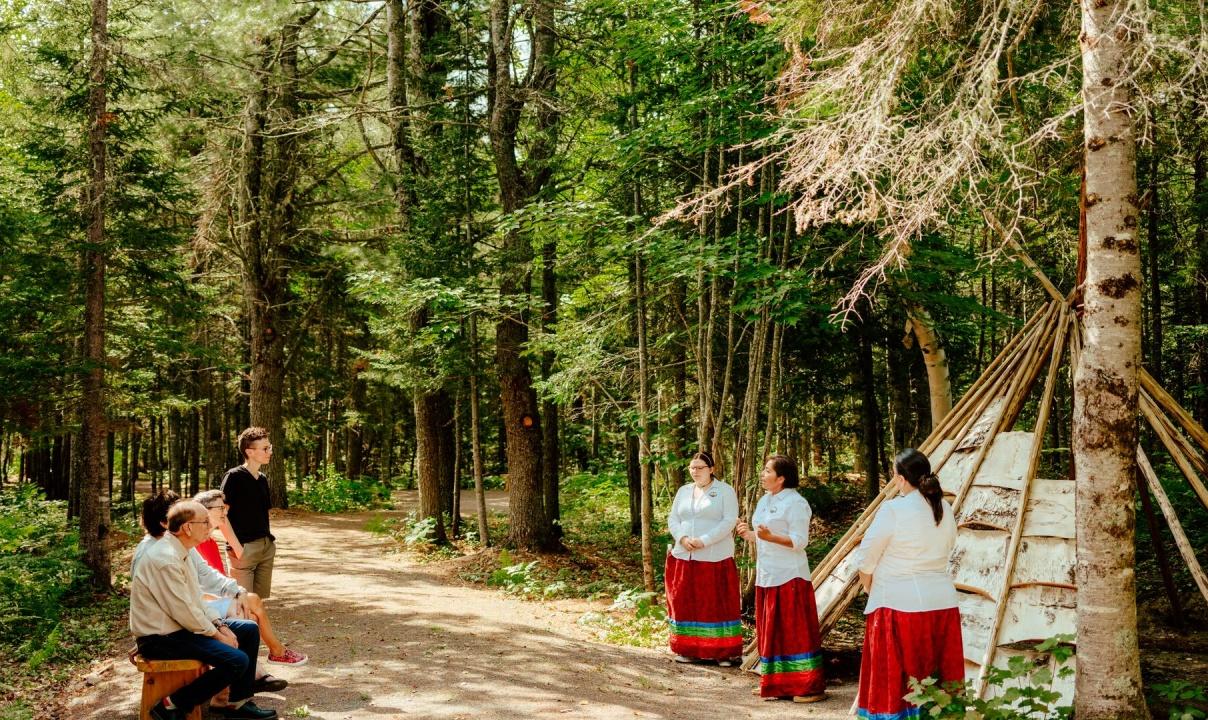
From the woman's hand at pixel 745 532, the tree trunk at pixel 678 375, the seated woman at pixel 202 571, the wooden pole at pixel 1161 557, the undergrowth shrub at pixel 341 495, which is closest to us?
the seated woman at pixel 202 571

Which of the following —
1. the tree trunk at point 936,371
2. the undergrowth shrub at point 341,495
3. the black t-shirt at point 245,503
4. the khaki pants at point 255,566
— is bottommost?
the undergrowth shrub at point 341,495

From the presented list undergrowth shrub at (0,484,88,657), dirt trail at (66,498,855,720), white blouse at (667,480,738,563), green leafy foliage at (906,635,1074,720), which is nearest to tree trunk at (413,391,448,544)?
dirt trail at (66,498,855,720)

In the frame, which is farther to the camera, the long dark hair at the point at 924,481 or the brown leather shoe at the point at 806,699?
the brown leather shoe at the point at 806,699

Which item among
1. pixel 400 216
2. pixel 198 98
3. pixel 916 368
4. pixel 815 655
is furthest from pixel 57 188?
pixel 916 368

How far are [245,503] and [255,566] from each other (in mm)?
505

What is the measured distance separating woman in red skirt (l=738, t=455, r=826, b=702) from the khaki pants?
146 inches

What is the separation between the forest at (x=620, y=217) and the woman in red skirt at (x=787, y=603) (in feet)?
5.47

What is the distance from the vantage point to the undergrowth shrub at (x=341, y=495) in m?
20.3

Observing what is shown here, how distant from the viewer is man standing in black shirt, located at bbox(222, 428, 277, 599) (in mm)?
5539

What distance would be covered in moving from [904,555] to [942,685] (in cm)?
77

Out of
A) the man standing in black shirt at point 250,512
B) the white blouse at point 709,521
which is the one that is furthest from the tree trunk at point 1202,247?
the man standing in black shirt at point 250,512

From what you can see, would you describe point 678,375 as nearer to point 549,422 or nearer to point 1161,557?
point 549,422

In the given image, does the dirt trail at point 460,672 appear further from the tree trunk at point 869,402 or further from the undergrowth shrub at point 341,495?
the undergrowth shrub at point 341,495

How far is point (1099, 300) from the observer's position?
13.0 ft
